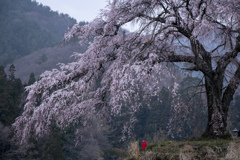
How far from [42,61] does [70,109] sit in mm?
56375

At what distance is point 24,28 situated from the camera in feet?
255

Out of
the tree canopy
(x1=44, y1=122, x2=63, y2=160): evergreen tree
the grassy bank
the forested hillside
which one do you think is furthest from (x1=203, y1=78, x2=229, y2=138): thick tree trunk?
the forested hillside

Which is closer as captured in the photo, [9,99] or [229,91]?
[229,91]

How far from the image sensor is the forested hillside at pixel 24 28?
7062 cm

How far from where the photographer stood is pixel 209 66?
20.7 feet

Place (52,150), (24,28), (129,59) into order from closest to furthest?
(129,59)
(52,150)
(24,28)

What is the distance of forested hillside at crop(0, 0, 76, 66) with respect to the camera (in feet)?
232

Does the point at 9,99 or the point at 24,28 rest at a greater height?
the point at 24,28

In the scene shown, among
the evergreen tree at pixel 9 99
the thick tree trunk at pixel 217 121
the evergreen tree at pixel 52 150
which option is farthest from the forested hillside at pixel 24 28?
the thick tree trunk at pixel 217 121

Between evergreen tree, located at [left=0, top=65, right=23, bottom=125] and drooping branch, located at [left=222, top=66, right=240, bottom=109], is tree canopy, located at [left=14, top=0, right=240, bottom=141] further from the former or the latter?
evergreen tree, located at [left=0, top=65, right=23, bottom=125]

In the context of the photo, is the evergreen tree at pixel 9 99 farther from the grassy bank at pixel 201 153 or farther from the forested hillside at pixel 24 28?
the forested hillside at pixel 24 28

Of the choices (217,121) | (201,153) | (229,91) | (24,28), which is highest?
(24,28)

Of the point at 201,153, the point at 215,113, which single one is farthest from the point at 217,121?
the point at 201,153

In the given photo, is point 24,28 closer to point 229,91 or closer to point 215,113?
point 229,91
